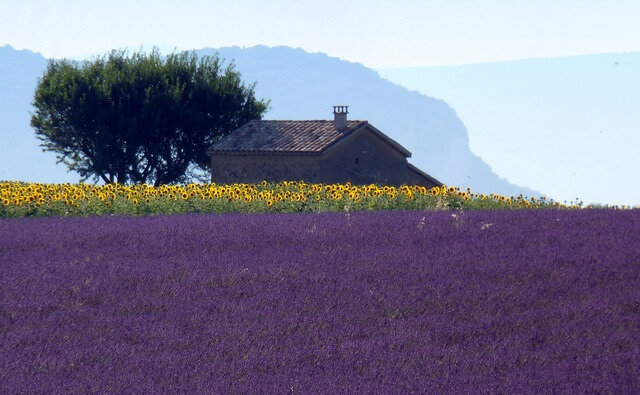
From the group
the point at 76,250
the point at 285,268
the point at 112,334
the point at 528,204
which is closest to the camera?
the point at 112,334

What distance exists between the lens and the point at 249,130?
3597 centimetres

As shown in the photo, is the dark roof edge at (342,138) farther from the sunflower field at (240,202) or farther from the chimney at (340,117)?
the sunflower field at (240,202)

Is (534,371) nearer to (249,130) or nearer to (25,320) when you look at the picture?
(25,320)

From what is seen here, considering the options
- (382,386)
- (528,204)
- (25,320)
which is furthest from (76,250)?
(528,204)

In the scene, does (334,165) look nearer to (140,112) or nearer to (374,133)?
(374,133)

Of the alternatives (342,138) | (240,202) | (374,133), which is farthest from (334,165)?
→ (240,202)

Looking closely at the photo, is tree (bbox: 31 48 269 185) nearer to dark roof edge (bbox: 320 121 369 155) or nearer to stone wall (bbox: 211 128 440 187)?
stone wall (bbox: 211 128 440 187)

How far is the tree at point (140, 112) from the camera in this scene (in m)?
39.2

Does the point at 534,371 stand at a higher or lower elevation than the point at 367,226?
lower

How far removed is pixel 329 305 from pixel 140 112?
33.0 meters

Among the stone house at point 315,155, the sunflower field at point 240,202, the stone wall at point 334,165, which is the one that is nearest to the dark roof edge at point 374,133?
the stone house at point 315,155

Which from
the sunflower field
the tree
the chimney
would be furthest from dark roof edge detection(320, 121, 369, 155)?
the sunflower field

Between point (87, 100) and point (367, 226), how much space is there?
30.4 metres

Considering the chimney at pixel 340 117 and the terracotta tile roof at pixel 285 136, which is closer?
the terracotta tile roof at pixel 285 136
